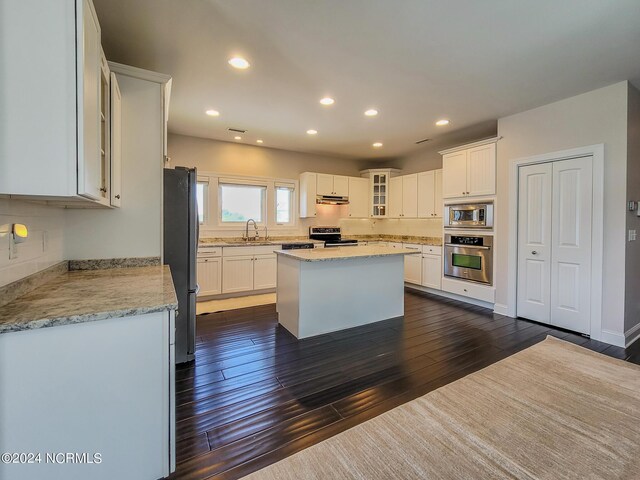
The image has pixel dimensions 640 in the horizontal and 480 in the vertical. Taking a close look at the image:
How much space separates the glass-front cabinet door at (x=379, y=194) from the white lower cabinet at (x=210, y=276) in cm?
353

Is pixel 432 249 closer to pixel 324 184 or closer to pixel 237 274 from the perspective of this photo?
pixel 324 184

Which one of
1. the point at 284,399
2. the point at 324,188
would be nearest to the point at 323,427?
the point at 284,399

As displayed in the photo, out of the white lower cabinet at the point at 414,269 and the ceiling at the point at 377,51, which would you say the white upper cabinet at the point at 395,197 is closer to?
the white lower cabinet at the point at 414,269

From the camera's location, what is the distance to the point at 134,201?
2.35 metres

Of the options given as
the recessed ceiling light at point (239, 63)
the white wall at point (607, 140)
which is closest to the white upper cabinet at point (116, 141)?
the recessed ceiling light at point (239, 63)

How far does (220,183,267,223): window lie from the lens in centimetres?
536

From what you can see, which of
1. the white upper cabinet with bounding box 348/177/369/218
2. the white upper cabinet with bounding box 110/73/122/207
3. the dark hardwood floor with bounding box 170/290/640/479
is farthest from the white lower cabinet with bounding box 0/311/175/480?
the white upper cabinet with bounding box 348/177/369/218

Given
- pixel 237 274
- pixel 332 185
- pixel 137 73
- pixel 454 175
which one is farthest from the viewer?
pixel 332 185

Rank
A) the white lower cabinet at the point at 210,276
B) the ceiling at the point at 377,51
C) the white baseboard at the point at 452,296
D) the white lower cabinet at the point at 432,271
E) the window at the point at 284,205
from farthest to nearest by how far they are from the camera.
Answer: the window at the point at 284,205 → the white lower cabinet at the point at 432,271 → the white lower cabinet at the point at 210,276 → the white baseboard at the point at 452,296 → the ceiling at the point at 377,51

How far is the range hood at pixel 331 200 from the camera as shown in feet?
19.5

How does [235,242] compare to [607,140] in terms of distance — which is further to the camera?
[235,242]

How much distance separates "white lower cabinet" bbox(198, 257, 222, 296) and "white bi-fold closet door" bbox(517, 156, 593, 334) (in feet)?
14.4

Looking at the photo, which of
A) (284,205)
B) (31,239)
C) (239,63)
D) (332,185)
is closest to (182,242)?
(31,239)

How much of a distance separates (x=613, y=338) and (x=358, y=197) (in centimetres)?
451
